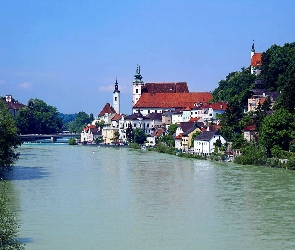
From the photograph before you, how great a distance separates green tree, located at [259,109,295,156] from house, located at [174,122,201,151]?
552 inches

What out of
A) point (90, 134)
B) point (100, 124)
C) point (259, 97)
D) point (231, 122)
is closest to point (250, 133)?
point (231, 122)

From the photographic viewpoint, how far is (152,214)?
19234 mm

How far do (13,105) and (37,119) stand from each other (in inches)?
382

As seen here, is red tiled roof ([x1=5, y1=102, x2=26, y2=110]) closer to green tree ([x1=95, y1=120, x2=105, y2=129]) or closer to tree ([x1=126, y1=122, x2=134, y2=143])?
green tree ([x1=95, y1=120, x2=105, y2=129])

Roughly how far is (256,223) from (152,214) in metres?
2.62

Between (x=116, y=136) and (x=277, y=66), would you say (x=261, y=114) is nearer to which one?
(x=277, y=66)

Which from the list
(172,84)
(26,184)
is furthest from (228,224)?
(172,84)

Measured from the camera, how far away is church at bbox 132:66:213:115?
7438 cm

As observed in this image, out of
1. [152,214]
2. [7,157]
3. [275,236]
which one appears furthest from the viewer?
[7,157]

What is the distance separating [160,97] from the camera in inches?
2982

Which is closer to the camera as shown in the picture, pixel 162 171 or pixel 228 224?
pixel 228 224

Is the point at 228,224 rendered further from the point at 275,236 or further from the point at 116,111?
the point at 116,111

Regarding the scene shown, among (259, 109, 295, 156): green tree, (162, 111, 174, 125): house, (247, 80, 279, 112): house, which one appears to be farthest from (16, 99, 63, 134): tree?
(259, 109, 295, 156): green tree

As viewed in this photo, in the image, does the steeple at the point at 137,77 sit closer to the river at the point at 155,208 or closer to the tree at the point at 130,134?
the tree at the point at 130,134
